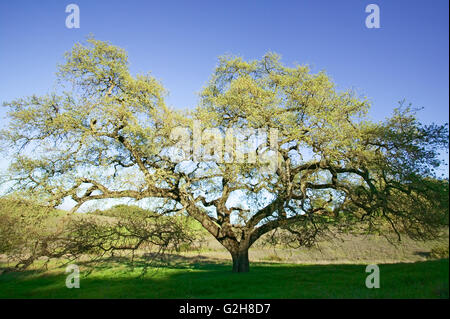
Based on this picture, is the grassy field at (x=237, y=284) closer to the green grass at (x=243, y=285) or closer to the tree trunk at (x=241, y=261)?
the green grass at (x=243, y=285)

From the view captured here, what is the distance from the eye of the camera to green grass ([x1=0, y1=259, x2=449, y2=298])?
31.8ft

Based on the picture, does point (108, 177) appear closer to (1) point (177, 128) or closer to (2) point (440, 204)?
(1) point (177, 128)

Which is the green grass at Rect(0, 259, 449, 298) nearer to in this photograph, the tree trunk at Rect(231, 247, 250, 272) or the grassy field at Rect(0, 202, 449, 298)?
the grassy field at Rect(0, 202, 449, 298)

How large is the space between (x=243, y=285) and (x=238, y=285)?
25 centimetres

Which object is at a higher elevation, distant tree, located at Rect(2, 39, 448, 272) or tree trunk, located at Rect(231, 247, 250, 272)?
distant tree, located at Rect(2, 39, 448, 272)

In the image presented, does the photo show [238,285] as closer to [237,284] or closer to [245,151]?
[237,284]

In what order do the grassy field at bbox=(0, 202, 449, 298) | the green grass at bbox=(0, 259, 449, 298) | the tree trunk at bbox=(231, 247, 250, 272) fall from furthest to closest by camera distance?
the tree trunk at bbox=(231, 247, 250, 272) → the grassy field at bbox=(0, 202, 449, 298) → the green grass at bbox=(0, 259, 449, 298)

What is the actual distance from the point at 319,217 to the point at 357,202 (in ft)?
7.33

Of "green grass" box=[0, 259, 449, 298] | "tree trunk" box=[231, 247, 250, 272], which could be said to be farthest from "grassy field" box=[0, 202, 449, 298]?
"tree trunk" box=[231, 247, 250, 272]

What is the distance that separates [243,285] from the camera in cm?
1356

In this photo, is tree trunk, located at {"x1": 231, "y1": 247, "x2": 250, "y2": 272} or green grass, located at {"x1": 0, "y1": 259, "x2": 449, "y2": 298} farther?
tree trunk, located at {"x1": 231, "y1": 247, "x2": 250, "y2": 272}

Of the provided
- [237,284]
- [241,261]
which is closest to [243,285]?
[237,284]

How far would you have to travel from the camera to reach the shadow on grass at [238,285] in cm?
974

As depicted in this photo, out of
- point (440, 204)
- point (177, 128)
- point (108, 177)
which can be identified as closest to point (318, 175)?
point (440, 204)
